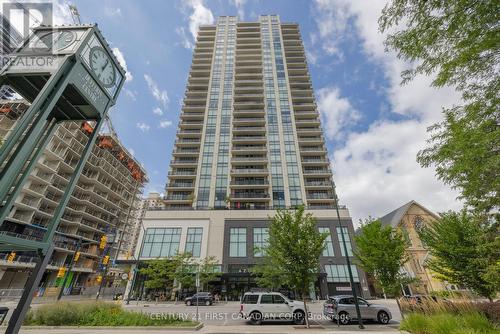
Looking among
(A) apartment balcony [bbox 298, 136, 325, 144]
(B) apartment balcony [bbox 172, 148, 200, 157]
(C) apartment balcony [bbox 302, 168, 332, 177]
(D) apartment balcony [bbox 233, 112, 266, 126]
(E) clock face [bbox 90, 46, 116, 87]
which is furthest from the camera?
(D) apartment balcony [bbox 233, 112, 266, 126]

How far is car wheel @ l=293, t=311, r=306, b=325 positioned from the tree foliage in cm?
569

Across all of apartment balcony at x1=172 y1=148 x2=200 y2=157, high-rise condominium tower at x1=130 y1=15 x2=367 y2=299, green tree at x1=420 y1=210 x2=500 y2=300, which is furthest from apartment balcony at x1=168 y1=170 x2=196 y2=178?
green tree at x1=420 y1=210 x2=500 y2=300

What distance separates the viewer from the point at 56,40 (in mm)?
5242

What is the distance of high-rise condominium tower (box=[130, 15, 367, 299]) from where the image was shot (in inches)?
1401

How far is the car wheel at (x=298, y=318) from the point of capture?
46.1ft

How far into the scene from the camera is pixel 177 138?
5253cm

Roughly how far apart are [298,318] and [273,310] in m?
1.67

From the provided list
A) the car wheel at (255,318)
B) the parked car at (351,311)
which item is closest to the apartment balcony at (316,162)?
the parked car at (351,311)

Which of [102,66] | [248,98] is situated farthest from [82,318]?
[248,98]

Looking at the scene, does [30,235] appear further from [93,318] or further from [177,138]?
[93,318]

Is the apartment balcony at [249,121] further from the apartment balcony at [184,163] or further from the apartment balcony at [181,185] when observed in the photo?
the apartment balcony at [181,185]

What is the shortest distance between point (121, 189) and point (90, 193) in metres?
12.5

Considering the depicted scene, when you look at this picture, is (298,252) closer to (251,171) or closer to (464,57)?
(464,57)

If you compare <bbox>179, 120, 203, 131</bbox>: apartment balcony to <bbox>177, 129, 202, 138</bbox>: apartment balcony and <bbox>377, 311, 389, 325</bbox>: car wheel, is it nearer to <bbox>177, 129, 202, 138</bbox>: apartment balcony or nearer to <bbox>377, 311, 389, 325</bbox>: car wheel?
<bbox>177, 129, 202, 138</bbox>: apartment balcony
